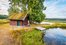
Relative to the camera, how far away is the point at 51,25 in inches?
774

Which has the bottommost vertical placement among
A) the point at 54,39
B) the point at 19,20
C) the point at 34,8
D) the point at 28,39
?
the point at 54,39

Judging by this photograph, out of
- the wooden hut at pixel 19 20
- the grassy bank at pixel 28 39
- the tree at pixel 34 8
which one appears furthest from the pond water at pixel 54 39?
the tree at pixel 34 8

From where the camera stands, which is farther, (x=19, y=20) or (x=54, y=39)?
(x=19, y=20)

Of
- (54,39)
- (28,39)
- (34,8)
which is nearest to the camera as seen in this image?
(28,39)

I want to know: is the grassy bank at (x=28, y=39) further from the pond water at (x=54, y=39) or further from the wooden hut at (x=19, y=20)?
the wooden hut at (x=19, y=20)

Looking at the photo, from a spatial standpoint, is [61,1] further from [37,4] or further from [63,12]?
[37,4]

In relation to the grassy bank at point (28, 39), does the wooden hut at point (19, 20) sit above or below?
above

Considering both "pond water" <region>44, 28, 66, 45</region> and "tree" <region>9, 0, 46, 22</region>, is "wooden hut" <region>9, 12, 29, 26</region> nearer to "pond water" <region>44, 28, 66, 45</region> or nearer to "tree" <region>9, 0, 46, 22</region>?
"tree" <region>9, 0, 46, 22</region>

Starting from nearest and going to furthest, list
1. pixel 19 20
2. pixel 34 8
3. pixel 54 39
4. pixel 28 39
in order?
pixel 28 39
pixel 54 39
pixel 19 20
pixel 34 8

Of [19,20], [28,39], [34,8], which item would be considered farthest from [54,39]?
[34,8]

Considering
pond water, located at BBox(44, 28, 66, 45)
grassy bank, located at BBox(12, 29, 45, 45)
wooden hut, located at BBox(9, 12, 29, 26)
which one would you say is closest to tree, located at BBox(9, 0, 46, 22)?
wooden hut, located at BBox(9, 12, 29, 26)

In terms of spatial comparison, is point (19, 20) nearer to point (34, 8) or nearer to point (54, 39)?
point (34, 8)

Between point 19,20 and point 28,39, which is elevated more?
point 19,20

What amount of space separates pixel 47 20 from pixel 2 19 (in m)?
4.82
